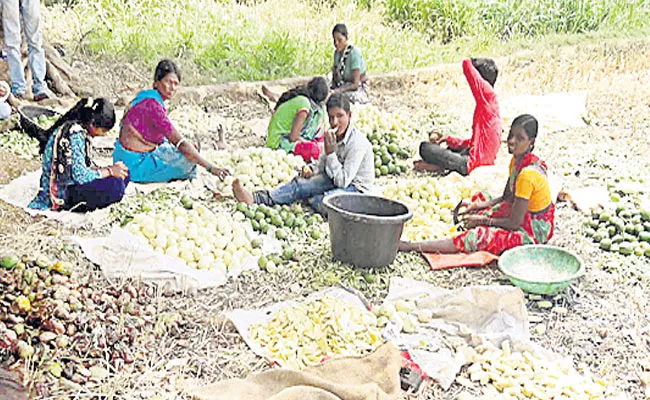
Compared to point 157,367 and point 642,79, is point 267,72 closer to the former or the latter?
point 642,79

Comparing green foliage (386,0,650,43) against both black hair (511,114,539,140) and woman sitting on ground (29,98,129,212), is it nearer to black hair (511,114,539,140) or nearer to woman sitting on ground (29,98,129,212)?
black hair (511,114,539,140)

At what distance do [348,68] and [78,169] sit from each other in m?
3.99

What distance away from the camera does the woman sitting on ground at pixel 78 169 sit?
5.17 meters

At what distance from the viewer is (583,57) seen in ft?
36.1

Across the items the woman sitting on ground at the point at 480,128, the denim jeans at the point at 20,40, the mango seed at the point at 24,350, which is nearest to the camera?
the mango seed at the point at 24,350

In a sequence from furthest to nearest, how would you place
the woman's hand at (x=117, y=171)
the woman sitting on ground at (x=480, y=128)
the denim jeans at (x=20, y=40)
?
1. the denim jeans at (x=20, y=40)
2. the woman sitting on ground at (x=480, y=128)
3. the woman's hand at (x=117, y=171)

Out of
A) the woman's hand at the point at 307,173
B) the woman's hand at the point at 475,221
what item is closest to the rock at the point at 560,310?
the woman's hand at the point at 475,221

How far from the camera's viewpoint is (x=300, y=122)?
664 cm

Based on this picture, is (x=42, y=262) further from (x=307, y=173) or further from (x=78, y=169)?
(x=307, y=173)

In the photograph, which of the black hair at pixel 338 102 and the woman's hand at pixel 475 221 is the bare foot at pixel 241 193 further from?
the woman's hand at pixel 475 221

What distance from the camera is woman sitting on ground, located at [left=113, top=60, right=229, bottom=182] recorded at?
5816mm

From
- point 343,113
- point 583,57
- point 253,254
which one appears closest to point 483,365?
point 253,254

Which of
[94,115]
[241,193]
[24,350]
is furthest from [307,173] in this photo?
[24,350]

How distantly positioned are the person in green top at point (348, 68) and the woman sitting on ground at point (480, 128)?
1909mm
